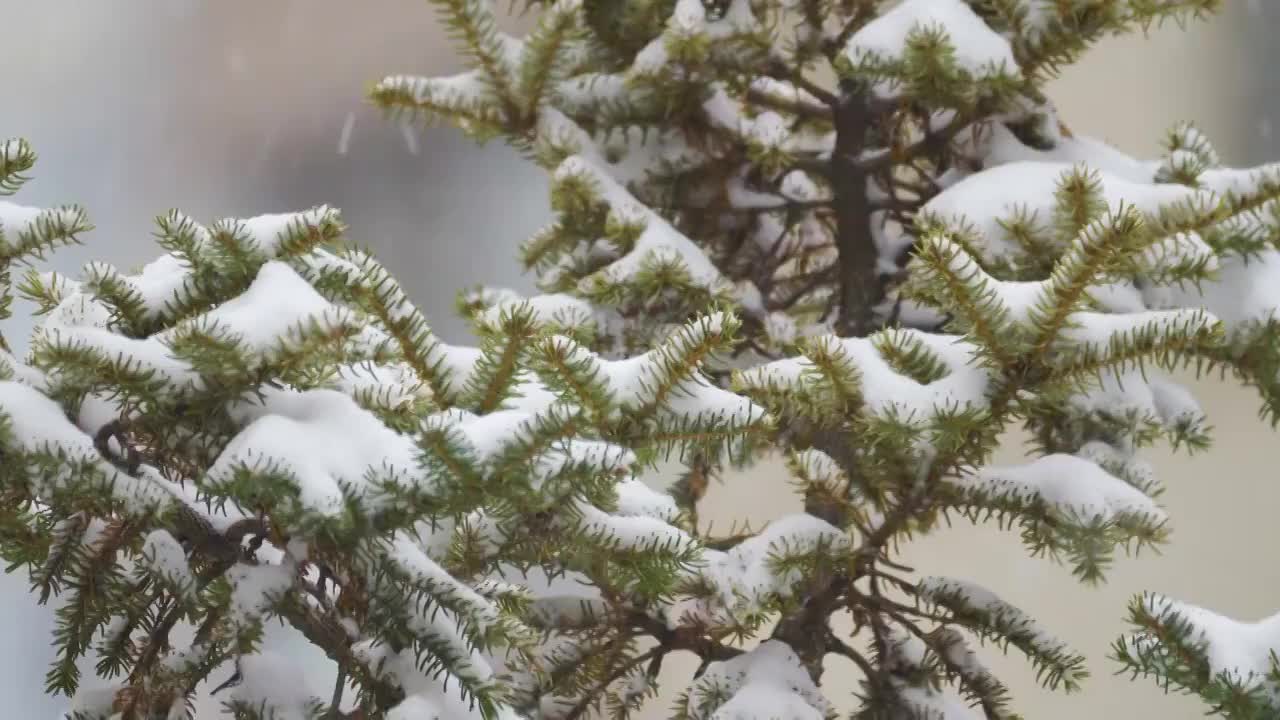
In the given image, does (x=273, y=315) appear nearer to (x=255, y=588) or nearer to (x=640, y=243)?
(x=255, y=588)

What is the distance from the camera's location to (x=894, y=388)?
0.69m

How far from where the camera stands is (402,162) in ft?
7.33

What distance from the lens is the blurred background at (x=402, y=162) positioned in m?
1.76

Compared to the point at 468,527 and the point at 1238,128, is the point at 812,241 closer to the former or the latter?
the point at 468,527

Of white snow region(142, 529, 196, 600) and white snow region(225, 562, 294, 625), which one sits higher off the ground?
white snow region(142, 529, 196, 600)

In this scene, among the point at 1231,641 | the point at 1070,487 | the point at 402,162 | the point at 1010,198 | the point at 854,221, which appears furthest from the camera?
the point at 402,162

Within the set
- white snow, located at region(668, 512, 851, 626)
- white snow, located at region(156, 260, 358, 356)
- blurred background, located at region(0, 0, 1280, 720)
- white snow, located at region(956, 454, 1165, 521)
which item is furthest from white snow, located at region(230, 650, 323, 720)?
blurred background, located at region(0, 0, 1280, 720)

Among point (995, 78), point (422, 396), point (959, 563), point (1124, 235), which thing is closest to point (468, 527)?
point (422, 396)

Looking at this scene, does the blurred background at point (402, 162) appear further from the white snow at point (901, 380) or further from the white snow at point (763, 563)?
the white snow at point (901, 380)

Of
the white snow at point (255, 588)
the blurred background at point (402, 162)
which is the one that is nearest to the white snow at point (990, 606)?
the white snow at point (255, 588)

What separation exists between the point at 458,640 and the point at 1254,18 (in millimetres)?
1894

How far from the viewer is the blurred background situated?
1.76 m

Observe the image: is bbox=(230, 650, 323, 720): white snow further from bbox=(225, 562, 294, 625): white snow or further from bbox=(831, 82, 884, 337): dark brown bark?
bbox=(831, 82, 884, 337): dark brown bark

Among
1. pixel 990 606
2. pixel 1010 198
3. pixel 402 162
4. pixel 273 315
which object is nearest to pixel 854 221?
pixel 1010 198
